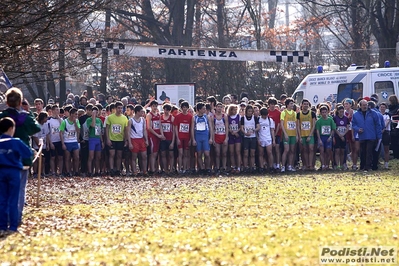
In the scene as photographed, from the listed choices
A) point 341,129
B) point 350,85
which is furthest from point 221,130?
point 350,85

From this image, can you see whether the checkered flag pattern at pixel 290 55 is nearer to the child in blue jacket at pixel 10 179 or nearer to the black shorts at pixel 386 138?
the black shorts at pixel 386 138

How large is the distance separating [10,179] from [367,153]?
1397 cm

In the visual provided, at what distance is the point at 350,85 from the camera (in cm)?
3061

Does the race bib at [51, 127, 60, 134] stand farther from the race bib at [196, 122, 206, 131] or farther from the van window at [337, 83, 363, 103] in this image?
the van window at [337, 83, 363, 103]

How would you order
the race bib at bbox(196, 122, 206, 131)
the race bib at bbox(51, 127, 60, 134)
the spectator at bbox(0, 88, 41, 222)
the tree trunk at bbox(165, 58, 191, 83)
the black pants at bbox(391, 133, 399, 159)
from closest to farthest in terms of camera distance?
1. the spectator at bbox(0, 88, 41, 222)
2. the race bib at bbox(51, 127, 60, 134)
3. the race bib at bbox(196, 122, 206, 131)
4. the black pants at bbox(391, 133, 399, 159)
5. the tree trunk at bbox(165, 58, 191, 83)

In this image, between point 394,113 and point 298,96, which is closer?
point 394,113

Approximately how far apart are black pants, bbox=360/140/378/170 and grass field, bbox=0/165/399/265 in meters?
3.48

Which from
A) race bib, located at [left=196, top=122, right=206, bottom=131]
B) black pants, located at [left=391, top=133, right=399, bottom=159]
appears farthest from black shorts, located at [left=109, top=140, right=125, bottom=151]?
black pants, located at [left=391, top=133, right=399, bottom=159]

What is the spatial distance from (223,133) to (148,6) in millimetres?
21474

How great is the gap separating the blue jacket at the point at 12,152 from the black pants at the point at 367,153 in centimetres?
1367

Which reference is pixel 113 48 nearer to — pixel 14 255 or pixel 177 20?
pixel 177 20

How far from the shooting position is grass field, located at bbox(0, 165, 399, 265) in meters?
10.1

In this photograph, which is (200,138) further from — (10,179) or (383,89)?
(10,179)

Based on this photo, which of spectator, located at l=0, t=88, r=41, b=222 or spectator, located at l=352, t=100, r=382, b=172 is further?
spectator, located at l=352, t=100, r=382, b=172
